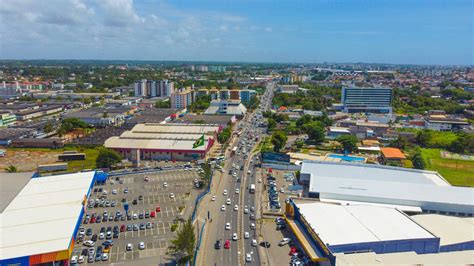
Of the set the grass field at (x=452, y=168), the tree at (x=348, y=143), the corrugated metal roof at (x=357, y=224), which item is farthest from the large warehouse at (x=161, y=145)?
the grass field at (x=452, y=168)

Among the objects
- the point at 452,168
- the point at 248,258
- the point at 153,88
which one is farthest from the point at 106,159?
the point at 153,88

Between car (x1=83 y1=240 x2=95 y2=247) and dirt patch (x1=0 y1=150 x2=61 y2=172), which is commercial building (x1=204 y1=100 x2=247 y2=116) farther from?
car (x1=83 y1=240 x2=95 y2=247)

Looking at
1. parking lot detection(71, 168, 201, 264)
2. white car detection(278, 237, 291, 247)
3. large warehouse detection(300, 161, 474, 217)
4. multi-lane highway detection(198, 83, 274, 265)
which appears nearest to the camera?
multi-lane highway detection(198, 83, 274, 265)

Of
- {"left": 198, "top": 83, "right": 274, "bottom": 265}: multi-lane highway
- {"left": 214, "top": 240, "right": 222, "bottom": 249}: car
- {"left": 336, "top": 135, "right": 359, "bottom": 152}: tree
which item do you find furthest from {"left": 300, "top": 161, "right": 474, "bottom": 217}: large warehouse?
{"left": 336, "top": 135, "right": 359, "bottom": 152}: tree

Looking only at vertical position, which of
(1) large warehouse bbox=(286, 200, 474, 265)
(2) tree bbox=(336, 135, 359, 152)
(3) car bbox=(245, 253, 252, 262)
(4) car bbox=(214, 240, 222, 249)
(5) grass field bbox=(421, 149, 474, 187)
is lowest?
(4) car bbox=(214, 240, 222, 249)

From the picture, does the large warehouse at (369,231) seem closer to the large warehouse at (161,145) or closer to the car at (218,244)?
the car at (218,244)

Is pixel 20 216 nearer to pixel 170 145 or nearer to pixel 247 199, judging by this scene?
pixel 247 199

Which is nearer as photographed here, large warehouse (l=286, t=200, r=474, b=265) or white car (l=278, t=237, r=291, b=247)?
large warehouse (l=286, t=200, r=474, b=265)
